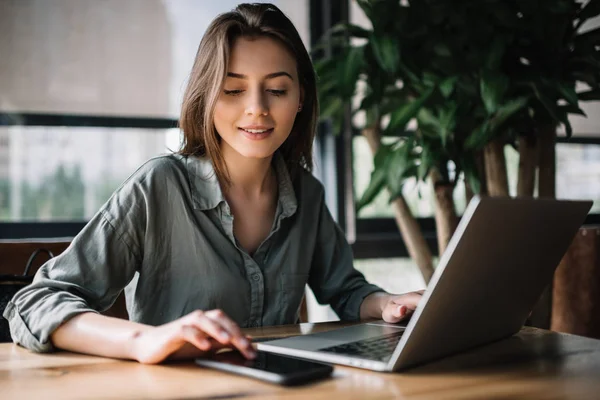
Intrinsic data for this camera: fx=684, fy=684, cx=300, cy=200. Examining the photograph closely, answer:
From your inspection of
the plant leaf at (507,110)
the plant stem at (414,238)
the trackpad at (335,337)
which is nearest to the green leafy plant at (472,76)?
the plant leaf at (507,110)

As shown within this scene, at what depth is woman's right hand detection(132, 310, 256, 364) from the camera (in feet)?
2.88

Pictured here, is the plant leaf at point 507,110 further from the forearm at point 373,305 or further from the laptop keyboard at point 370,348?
the laptop keyboard at point 370,348

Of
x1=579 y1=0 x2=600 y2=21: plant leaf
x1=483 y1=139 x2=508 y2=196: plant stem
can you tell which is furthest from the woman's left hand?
x1=579 y1=0 x2=600 y2=21: plant leaf

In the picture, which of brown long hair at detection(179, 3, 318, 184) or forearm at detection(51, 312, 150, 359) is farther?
brown long hair at detection(179, 3, 318, 184)

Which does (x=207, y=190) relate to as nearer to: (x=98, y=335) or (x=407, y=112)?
(x=98, y=335)

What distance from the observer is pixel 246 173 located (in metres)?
1.55

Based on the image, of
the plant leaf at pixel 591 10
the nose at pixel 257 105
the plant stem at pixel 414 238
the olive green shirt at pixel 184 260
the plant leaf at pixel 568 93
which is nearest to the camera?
the olive green shirt at pixel 184 260

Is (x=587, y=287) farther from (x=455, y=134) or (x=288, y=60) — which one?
(x=288, y=60)

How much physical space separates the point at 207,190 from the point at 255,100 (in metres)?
0.22

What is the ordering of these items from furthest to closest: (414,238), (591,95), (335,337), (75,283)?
1. (414,238)
2. (591,95)
3. (75,283)
4. (335,337)

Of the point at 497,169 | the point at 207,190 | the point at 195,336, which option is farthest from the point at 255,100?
the point at 497,169

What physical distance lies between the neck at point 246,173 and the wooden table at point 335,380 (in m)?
0.62

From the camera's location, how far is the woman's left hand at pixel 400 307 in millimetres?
1278

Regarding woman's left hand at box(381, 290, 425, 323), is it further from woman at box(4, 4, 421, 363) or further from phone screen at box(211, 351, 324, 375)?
phone screen at box(211, 351, 324, 375)
